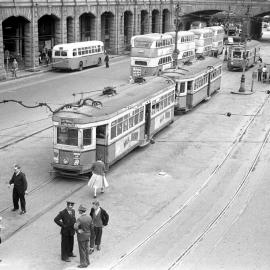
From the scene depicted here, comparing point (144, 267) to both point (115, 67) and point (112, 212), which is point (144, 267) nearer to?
point (112, 212)

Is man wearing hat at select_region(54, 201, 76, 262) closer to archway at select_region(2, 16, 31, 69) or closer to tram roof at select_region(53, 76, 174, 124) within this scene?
tram roof at select_region(53, 76, 174, 124)

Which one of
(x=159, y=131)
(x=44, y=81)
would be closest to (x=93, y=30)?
(x=44, y=81)

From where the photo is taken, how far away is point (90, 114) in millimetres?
18719

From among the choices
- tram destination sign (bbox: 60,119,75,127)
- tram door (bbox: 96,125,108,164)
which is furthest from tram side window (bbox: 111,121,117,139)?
tram destination sign (bbox: 60,119,75,127)

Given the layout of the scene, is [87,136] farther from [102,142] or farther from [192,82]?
[192,82]

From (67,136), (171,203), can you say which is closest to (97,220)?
(171,203)

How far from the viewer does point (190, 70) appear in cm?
3159

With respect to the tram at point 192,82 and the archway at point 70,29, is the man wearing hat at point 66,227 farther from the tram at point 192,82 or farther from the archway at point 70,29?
the archway at point 70,29

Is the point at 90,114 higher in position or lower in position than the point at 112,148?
higher

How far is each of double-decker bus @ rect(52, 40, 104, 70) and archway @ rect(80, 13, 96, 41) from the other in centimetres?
809

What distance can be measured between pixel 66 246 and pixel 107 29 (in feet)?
190

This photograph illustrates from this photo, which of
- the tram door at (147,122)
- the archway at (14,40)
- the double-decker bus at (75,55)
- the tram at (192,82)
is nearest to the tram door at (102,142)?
the tram door at (147,122)

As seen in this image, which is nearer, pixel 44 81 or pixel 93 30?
pixel 44 81

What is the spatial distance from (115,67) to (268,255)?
4243 centimetres
